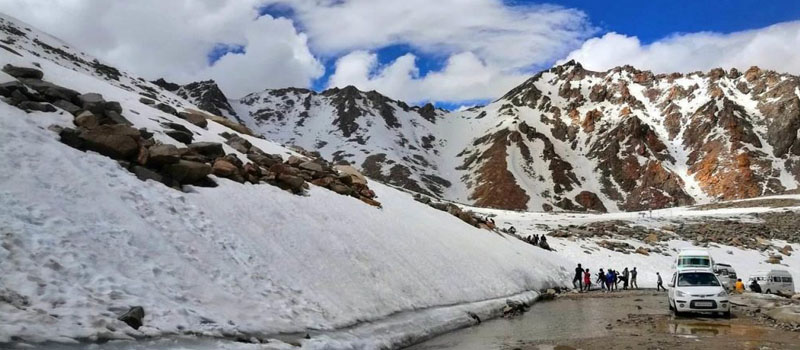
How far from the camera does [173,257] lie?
45.0ft

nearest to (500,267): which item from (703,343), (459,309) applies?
(459,309)

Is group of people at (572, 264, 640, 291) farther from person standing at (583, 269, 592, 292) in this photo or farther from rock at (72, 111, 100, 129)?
rock at (72, 111, 100, 129)

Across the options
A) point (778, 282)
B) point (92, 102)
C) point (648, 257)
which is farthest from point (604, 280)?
point (92, 102)

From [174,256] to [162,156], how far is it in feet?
17.8

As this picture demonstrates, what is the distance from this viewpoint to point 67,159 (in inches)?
604

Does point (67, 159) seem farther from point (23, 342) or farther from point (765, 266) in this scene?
point (765, 266)

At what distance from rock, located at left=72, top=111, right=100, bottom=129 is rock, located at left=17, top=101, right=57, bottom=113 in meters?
0.76

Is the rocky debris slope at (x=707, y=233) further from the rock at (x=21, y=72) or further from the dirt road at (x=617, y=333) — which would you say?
the rock at (x=21, y=72)

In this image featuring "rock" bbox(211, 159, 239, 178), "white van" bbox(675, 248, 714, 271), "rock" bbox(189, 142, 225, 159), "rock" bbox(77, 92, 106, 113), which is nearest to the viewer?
"rock" bbox(77, 92, 106, 113)

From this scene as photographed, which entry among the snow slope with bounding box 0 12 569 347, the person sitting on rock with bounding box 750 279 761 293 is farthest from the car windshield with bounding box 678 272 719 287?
the person sitting on rock with bounding box 750 279 761 293

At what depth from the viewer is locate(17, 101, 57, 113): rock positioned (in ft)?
56.8

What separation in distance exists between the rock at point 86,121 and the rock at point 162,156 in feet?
6.44

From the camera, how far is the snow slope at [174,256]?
10695 mm

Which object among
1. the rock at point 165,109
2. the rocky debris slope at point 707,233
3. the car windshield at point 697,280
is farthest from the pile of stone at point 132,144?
the rocky debris slope at point 707,233
